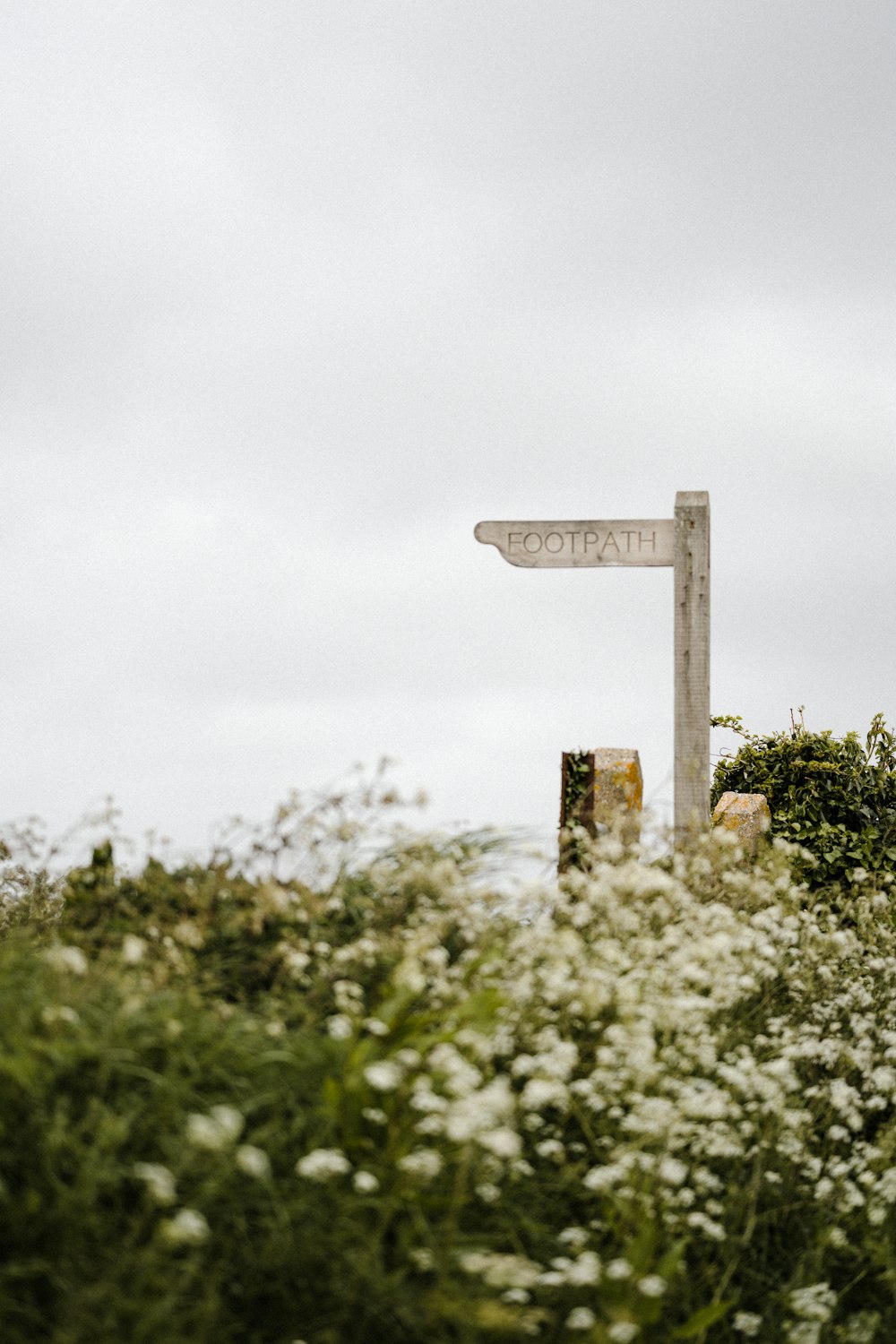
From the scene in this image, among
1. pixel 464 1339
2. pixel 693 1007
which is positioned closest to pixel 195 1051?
pixel 464 1339

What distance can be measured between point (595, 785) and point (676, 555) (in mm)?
1998

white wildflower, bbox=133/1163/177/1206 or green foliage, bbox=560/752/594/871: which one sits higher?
green foliage, bbox=560/752/594/871

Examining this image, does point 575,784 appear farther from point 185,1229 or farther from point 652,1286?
point 185,1229

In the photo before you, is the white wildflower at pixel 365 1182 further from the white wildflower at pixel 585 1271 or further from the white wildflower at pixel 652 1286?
the white wildflower at pixel 652 1286

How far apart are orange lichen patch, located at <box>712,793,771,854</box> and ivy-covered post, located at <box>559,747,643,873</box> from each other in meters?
1.75

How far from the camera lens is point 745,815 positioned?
955 cm

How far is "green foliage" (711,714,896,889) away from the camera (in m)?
9.69

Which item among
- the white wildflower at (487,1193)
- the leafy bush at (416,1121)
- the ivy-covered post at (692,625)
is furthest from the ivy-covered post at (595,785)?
the white wildflower at (487,1193)

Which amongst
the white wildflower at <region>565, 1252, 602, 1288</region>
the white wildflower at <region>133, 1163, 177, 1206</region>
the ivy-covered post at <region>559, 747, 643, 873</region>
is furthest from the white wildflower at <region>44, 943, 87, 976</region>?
the ivy-covered post at <region>559, 747, 643, 873</region>

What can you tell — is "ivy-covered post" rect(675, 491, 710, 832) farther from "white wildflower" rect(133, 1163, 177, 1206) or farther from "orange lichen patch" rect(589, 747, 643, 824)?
"white wildflower" rect(133, 1163, 177, 1206)

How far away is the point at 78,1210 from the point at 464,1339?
940 millimetres

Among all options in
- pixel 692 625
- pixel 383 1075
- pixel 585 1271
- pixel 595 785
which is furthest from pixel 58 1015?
pixel 692 625

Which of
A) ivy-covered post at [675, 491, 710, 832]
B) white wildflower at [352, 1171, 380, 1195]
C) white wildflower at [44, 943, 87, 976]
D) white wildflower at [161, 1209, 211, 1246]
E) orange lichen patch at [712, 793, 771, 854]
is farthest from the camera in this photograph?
orange lichen patch at [712, 793, 771, 854]

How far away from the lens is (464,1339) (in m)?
2.73
